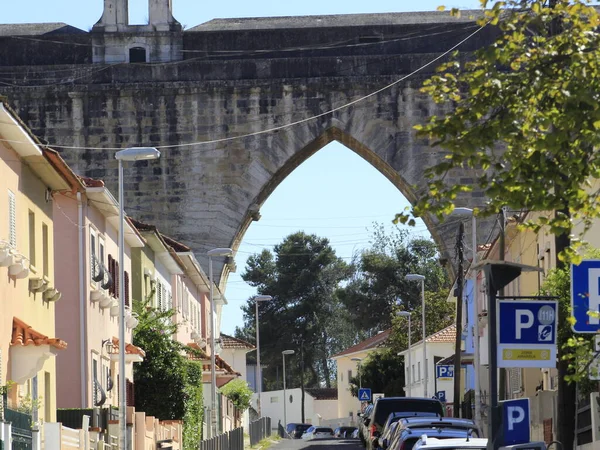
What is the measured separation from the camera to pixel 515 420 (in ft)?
36.9

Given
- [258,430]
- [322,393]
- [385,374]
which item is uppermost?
[385,374]

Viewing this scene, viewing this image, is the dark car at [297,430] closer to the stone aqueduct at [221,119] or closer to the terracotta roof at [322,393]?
the terracotta roof at [322,393]

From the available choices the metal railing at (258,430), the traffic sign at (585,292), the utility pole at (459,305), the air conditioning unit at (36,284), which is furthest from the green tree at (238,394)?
the traffic sign at (585,292)

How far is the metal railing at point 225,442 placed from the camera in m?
30.0

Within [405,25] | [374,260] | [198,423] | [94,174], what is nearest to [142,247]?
[198,423]

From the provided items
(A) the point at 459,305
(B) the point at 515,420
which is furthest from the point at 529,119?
(A) the point at 459,305

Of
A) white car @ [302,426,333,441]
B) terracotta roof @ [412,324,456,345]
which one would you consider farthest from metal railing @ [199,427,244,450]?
white car @ [302,426,333,441]

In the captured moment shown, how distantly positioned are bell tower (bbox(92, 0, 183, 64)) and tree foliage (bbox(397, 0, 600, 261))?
37889 mm

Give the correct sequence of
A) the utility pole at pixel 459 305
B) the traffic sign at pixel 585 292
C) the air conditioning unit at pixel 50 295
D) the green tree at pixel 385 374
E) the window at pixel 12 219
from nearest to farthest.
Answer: the traffic sign at pixel 585 292, the window at pixel 12 219, the air conditioning unit at pixel 50 295, the utility pole at pixel 459 305, the green tree at pixel 385 374

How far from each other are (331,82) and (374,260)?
152 feet

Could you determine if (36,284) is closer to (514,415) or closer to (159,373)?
(514,415)

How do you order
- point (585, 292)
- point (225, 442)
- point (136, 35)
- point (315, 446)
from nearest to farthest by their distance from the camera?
point (585, 292) < point (225, 442) < point (136, 35) < point (315, 446)

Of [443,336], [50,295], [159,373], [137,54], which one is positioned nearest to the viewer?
[50,295]

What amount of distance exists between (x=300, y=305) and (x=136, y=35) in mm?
52646
